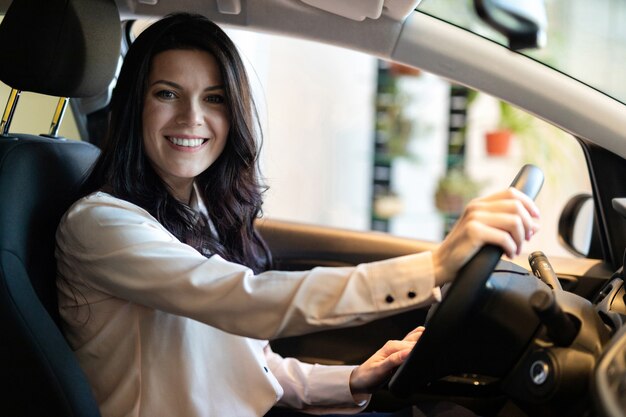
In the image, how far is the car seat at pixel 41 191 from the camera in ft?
4.16

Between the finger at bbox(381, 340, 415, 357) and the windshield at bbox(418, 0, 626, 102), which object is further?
the windshield at bbox(418, 0, 626, 102)

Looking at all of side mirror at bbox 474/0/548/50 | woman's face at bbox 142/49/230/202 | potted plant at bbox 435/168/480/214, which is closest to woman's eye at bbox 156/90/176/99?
woman's face at bbox 142/49/230/202

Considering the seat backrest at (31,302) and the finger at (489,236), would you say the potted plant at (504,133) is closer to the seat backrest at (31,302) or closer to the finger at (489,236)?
the seat backrest at (31,302)

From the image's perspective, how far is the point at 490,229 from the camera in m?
1.01

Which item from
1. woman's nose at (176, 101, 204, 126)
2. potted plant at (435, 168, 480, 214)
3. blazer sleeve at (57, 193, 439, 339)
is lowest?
potted plant at (435, 168, 480, 214)

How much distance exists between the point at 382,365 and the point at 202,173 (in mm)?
550

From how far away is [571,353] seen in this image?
3.50 feet

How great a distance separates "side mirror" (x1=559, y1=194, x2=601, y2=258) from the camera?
6.56 ft

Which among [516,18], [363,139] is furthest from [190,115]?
[363,139]

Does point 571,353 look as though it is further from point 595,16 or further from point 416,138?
point 416,138

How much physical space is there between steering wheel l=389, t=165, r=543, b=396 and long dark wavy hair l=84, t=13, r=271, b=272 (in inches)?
23.0

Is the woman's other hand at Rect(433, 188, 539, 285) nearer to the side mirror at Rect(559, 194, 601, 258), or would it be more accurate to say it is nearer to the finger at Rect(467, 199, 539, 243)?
the finger at Rect(467, 199, 539, 243)

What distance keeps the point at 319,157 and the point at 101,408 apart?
473 centimetres

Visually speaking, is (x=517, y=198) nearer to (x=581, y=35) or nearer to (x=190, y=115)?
(x=190, y=115)
